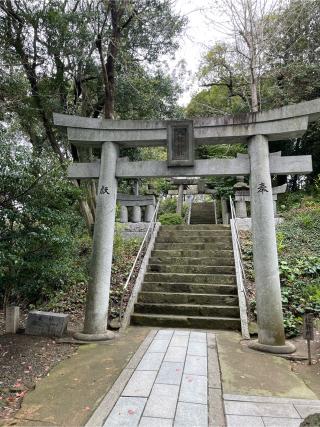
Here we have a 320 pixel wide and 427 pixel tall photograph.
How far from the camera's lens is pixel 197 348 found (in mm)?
5883

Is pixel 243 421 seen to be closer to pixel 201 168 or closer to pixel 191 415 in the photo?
pixel 191 415

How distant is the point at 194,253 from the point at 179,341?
4.19m

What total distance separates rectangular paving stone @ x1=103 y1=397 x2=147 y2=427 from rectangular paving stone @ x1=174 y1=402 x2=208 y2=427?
0.42 m

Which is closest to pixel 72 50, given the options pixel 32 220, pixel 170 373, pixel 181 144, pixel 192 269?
pixel 181 144

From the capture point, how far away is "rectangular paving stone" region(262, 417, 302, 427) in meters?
3.32

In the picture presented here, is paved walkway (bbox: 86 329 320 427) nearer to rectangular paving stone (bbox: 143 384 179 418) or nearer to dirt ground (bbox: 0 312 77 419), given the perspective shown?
rectangular paving stone (bbox: 143 384 179 418)

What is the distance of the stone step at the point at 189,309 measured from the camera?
7727 mm

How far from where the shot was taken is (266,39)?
14312 millimetres

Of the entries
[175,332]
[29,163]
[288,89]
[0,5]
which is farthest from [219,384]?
[288,89]

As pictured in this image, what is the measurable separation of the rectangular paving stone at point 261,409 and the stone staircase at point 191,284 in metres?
3.55

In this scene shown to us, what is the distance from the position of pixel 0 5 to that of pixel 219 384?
9.94 metres

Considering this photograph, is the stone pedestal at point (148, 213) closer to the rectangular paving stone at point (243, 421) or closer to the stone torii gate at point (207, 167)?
the stone torii gate at point (207, 167)

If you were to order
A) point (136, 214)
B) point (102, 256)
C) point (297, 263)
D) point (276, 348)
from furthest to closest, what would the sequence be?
point (136, 214) → point (297, 263) → point (102, 256) → point (276, 348)

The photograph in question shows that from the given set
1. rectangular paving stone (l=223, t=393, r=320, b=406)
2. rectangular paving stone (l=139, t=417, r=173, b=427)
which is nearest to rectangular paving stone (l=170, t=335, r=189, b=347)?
rectangular paving stone (l=223, t=393, r=320, b=406)
